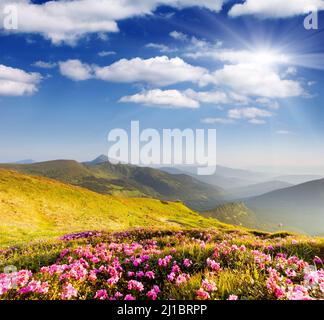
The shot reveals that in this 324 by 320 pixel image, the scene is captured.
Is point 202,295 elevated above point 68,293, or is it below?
above

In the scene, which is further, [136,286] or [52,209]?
[52,209]

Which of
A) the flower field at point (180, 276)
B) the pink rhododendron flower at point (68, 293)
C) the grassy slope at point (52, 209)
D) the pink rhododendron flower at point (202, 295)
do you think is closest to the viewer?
the pink rhododendron flower at point (202, 295)

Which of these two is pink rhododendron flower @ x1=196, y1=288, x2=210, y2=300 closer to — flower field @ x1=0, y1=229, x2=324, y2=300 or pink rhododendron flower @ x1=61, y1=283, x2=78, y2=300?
flower field @ x1=0, y1=229, x2=324, y2=300

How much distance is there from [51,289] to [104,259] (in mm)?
2361

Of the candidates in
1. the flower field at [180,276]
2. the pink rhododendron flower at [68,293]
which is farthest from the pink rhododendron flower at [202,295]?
the pink rhododendron flower at [68,293]

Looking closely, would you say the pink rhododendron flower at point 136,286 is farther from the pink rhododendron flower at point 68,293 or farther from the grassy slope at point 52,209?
the grassy slope at point 52,209

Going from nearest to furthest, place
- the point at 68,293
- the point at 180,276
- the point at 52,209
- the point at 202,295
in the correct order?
the point at 202,295
the point at 68,293
the point at 180,276
the point at 52,209

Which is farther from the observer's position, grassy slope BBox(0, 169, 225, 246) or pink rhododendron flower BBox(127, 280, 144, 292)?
grassy slope BBox(0, 169, 225, 246)

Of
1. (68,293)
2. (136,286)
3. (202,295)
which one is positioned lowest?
(136,286)

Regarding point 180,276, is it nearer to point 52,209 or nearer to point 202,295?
point 202,295

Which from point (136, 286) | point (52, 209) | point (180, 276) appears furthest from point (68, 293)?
point (52, 209)

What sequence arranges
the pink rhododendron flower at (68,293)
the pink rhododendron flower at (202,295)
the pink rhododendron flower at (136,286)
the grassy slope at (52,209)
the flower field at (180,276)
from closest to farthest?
the pink rhododendron flower at (202,295), the flower field at (180,276), the pink rhododendron flower at (68,293), the pink rhododendron flower at (136,286), the grassy slope at (52,209)

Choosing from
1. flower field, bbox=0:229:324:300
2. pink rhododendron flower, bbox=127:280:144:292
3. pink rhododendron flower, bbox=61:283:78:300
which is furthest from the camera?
pink rhododendron flower, bbox=127:280:144:292

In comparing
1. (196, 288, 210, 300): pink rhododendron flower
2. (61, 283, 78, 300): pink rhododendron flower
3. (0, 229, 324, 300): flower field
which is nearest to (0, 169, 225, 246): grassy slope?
(0, 229, 324, 300): flower field
